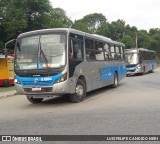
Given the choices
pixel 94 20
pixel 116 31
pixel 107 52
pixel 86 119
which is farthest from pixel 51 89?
pixel 94 20

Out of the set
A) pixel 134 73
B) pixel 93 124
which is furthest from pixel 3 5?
pixel 93 124

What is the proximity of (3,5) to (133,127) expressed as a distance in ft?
130

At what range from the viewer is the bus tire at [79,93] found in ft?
43.4

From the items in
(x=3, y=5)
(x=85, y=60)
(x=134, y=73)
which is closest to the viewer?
(x=85, y=60)

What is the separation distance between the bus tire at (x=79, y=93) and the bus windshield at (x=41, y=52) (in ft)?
4.95

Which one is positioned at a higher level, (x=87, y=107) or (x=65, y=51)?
(x=65, y=51)

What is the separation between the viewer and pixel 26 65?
12.8 metres

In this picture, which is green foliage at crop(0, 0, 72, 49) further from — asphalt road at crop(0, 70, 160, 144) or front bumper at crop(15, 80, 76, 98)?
asphalt road at crop(0, 70, 160, 144)

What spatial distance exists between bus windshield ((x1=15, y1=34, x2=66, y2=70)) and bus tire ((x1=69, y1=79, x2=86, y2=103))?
1.51m

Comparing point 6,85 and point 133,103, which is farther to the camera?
point 6,85

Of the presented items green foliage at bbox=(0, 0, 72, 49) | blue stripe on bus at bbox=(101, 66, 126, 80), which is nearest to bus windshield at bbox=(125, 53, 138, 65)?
blue stripe on bus at bbox=(101, 66, 126, 80)

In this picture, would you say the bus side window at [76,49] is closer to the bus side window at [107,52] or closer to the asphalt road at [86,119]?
the asphalt road at [86,119]

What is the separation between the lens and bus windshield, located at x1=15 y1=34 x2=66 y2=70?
12469mm

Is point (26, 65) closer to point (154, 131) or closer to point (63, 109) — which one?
point (63, 109)
